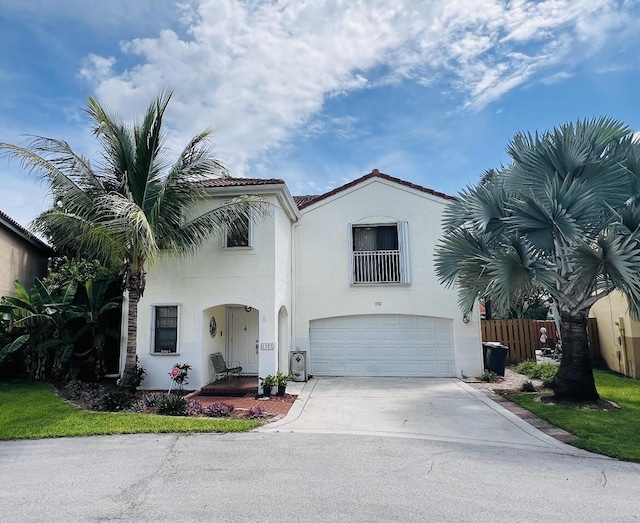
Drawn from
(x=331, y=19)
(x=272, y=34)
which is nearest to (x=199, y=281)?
(x=272, y=34)

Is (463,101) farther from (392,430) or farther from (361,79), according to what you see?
(392,430)

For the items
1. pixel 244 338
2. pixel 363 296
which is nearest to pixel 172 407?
pixel 244 338

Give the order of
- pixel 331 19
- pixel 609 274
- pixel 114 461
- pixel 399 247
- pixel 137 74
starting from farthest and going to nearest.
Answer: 1. pixel 399 247
2. pixel 137 74
3. pixel 331 19
4. pixel 609 274
5. pixel 114 461

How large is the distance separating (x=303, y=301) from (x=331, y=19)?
9533 millimetres

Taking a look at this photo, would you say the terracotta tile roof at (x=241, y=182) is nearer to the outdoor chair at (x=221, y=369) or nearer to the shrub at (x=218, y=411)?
the outdoor chair at (x=221, y=369)

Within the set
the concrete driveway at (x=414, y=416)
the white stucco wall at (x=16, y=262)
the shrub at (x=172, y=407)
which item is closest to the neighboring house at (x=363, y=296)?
the concrete driveway at (x=414, y=416)

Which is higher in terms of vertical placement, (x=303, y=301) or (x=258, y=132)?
(x=258, y=132)

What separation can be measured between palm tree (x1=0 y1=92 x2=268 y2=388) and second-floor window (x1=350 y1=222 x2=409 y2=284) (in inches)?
219

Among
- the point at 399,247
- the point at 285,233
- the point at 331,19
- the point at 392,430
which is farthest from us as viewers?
the point at 399,247

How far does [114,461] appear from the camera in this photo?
6340 millimetres

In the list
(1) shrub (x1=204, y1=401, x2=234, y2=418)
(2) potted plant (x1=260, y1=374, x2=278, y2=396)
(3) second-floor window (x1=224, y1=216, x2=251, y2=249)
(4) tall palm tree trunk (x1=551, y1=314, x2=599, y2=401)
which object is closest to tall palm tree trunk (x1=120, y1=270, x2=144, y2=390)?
(1) shrub (x1=204, y1=401, x2=234, y2=418)

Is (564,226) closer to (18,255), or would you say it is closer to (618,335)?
(618,335)

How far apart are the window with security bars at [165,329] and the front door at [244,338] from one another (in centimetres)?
250

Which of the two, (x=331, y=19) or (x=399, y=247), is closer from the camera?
(x=331, y=19)
